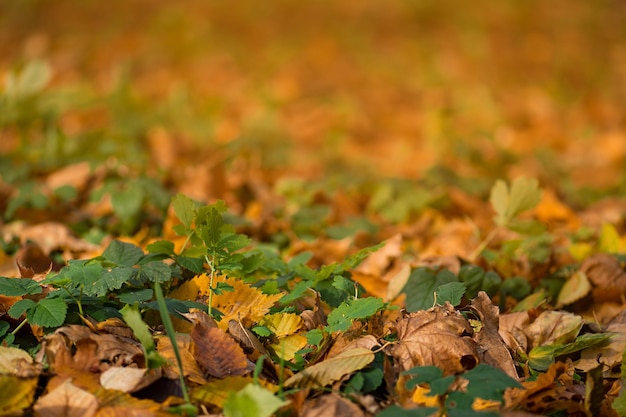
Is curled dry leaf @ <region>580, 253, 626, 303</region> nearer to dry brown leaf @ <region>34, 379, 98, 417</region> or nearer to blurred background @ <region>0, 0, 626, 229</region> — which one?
blurred background @ <region>0, 0, 626, 229</region>

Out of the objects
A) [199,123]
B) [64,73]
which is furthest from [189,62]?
[199,123]

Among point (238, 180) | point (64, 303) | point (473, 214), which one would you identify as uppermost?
point (64, 303)

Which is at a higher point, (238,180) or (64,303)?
(64,303)

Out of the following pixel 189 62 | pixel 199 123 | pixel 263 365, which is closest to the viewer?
pixel 263 365

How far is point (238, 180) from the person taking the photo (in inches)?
97.0

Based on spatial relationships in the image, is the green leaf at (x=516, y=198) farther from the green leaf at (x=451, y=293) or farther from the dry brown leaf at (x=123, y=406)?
the dry brown leaf at (x=123, y=406)

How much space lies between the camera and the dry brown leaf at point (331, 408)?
98 cm

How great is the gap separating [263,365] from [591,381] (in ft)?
1.81

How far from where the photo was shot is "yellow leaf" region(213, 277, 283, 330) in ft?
4.04

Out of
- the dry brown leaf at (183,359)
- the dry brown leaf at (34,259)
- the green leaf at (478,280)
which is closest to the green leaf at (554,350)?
the green leaf at (478,280)

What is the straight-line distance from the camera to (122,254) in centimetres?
127

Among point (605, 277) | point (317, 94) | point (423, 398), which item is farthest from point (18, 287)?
point (317, 94)

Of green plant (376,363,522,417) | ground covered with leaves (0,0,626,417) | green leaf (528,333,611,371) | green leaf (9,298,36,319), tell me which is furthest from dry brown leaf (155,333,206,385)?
green leaf (528,333,611,371)

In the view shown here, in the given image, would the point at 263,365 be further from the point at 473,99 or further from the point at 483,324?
the point at 473,99
